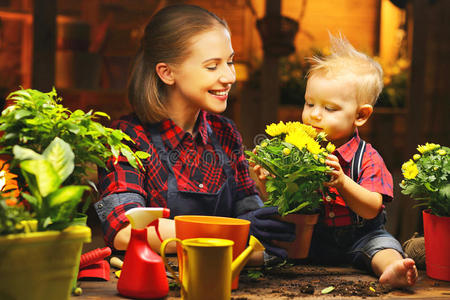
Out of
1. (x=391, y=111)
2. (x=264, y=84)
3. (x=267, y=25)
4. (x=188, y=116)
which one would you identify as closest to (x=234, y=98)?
A: (x=264, y=84)

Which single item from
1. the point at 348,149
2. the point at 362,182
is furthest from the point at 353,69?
the point at 362,182

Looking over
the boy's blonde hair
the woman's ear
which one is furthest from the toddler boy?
the woman's ear

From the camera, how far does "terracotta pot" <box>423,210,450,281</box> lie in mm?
1260

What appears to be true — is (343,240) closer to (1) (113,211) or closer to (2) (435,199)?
(2) (435,199)

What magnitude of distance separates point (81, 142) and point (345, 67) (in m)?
0.81

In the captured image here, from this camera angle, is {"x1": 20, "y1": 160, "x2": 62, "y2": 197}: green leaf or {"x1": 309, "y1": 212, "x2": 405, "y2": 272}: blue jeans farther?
{"x1": 309, "y1": 212, "x2": 405, "y2": 272}: blue jeans

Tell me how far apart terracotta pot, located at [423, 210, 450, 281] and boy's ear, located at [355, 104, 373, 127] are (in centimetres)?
35

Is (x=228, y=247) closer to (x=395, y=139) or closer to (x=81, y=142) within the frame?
(x=81, y=142)

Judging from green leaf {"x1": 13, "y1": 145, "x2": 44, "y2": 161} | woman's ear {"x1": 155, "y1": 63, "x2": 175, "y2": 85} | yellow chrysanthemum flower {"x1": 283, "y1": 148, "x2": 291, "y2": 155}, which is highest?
woman's ear {"x1": 155, "y1": 63, "x2": 175, "y2": 85}

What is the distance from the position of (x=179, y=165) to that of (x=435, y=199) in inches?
29.2

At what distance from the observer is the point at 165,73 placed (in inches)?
65.3

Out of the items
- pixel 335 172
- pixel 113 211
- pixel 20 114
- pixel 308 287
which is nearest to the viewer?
pixel 20 114

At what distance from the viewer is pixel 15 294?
83 cm

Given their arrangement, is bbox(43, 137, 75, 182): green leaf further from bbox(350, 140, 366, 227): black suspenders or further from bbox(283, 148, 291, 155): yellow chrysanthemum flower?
bbox(350, 140, 366, 227): black suspenders
